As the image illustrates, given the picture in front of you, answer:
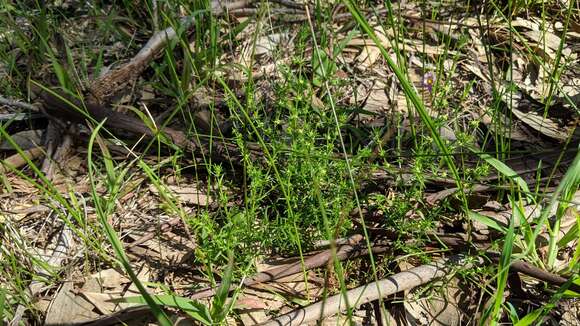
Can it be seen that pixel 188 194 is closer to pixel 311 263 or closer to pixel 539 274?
pixel 311 263

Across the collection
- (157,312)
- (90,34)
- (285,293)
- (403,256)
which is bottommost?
(285,293)

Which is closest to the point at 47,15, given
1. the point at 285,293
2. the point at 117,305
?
the point at 117,305

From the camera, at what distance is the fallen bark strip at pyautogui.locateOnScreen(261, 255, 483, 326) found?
1661mm

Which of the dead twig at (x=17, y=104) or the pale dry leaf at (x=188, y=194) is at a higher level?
the dead twig at (x=17, y=104)

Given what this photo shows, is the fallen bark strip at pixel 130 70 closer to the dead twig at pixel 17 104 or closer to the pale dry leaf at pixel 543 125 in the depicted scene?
the dead twig at pixel 17 104

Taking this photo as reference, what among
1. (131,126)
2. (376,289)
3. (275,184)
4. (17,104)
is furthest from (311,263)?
(17,104)

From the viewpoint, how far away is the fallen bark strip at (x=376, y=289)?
166 centimetres

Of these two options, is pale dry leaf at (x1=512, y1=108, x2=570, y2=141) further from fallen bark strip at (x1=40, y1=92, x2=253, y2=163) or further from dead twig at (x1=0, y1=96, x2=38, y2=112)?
dead twig at (x1=0, y1=96, x2=38, y2=112)

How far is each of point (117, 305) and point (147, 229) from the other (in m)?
0.33

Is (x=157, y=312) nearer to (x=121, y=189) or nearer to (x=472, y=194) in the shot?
(x=121, y=189)

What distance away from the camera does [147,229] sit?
6.60 feet

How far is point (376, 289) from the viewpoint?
173cm

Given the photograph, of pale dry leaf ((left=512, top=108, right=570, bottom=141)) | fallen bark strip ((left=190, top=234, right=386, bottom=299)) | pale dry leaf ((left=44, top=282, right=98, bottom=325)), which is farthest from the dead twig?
pale dry leaf ((left=512, top=108, right=570, bottom=141))

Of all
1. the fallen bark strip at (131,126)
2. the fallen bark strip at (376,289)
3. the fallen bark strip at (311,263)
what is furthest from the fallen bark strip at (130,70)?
the fallen bark strip at (376,289)
